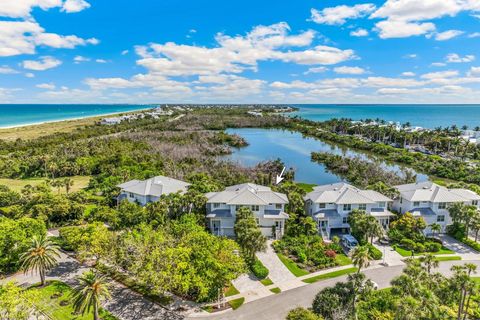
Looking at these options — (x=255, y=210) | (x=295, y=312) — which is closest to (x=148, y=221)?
(x=255, y=210)

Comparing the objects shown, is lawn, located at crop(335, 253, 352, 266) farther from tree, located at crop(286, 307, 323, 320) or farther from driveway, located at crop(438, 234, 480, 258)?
driveway, located at crop(438, 234, 480, 258)

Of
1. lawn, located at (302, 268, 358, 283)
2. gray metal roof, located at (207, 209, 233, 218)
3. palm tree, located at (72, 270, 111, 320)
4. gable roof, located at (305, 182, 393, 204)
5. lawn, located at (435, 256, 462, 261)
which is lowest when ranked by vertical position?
lawn, located at (302, 268, 358, 283)

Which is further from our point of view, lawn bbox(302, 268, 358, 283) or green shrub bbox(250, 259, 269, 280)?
lawn bbox(302, 268, 358, 283)

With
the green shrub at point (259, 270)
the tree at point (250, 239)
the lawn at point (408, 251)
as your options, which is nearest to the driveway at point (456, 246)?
the lawn at point (408, 251)

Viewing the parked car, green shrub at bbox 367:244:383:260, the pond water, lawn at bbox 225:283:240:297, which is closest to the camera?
lawn at bbox 225:283:240:297

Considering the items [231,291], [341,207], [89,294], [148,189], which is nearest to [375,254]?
[341,207]

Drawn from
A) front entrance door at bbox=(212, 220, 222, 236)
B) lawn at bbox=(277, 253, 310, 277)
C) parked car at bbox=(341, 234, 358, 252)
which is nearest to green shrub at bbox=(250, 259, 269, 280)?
lawn at bbox=(277, 253, 310, 277)
